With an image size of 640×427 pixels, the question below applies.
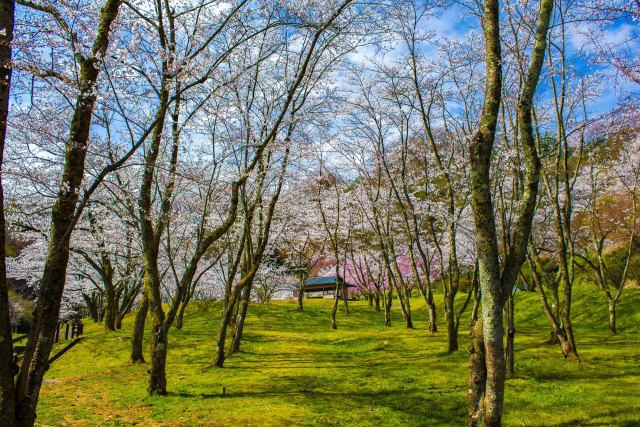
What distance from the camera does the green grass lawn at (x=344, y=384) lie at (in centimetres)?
817

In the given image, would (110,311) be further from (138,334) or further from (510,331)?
(510,331)

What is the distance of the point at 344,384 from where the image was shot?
36.6ft

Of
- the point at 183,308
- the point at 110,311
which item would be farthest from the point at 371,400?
the point at 110,311

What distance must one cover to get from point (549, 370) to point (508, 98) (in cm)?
735

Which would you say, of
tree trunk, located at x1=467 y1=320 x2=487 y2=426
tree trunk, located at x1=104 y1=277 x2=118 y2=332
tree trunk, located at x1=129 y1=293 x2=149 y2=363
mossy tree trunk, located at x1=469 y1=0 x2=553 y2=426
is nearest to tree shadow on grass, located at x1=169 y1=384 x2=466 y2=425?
tree trunk, located at x1=467 y1=320 x2=487 y2=426

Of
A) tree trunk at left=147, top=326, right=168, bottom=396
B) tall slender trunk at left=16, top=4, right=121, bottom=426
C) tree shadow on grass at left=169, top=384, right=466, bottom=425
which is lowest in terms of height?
tree shadow on grass at left=169, top=384, right=466, bottom=425

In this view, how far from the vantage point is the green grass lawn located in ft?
26.8

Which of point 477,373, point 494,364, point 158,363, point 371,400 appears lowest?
point 371,400

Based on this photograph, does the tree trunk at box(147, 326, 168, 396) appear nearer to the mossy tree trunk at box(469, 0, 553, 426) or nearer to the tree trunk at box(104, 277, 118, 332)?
the mossy tree trunk at box(469, 0, 553, 426)

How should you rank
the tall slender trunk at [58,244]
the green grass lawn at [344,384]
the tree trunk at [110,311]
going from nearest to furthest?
1. the tall slender trunk at [58,244]
2. the green grass lawn at [344,384]
3. the tree trunk at [110,311]

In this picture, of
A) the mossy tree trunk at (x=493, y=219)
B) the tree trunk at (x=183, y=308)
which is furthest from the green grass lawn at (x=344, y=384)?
the mossy tree trunk at (x=493, y=219)

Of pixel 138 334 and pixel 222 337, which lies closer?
pixel 222 337

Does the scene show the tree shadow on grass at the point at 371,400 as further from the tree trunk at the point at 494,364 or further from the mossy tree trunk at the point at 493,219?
the tree trunk at the point at 494,364

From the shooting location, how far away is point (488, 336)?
5.31 meters
